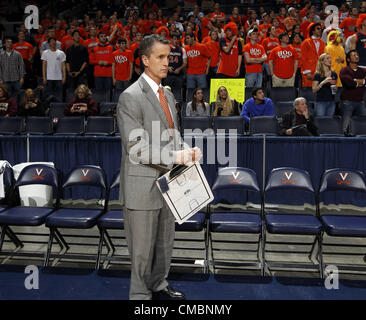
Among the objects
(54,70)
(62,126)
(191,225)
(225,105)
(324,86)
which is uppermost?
(54,70)

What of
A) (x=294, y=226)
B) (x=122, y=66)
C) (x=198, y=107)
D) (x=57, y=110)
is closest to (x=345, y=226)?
(x=294, y=226)

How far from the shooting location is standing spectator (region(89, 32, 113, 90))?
9211 millimetres

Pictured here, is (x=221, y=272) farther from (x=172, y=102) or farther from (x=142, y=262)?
(x=172, y=102)

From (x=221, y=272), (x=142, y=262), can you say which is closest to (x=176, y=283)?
(x=221, y=272)

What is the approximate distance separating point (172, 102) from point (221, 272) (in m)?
1.82

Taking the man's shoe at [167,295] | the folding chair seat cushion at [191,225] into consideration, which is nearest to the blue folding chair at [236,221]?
the folding chair seat cushion at [191,225]

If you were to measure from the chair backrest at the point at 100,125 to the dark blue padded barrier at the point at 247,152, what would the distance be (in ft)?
3.60

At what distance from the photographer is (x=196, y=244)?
4.74 meters

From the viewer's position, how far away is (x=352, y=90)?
721 cm

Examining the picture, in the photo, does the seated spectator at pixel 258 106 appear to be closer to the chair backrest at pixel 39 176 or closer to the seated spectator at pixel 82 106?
the seated spectator at pixel 82 106

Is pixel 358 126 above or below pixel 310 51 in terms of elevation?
below

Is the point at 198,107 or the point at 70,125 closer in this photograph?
the point at 70,125

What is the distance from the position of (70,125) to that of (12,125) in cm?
99

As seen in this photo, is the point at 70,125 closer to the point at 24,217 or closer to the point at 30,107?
the point at 30,107
